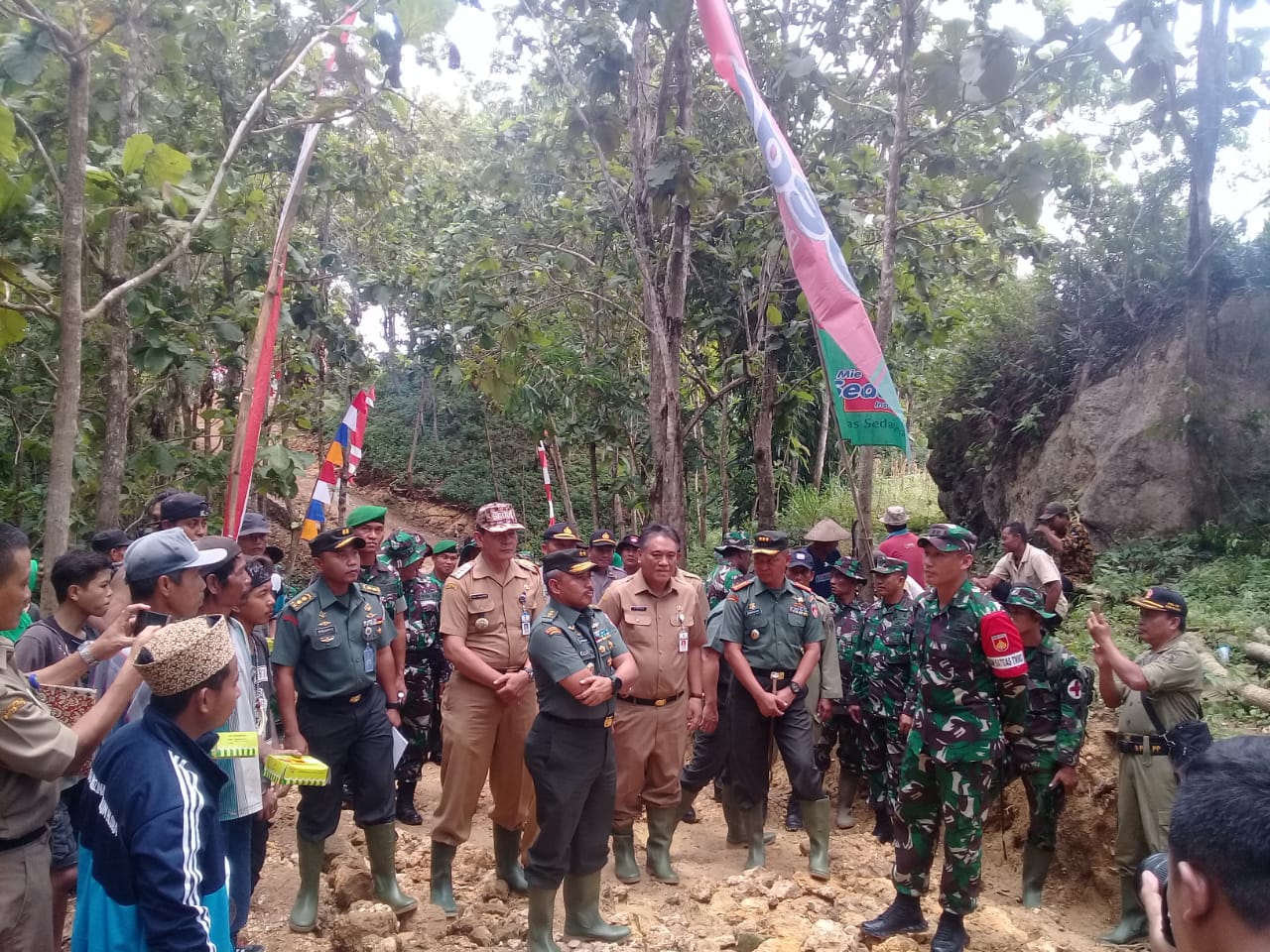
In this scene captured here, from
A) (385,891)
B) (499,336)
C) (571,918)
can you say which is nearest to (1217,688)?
(571,918)

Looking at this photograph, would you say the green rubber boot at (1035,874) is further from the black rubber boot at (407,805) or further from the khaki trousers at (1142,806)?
the black rubber boot at (407,805)

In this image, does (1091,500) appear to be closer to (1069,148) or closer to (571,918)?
(1069,148)

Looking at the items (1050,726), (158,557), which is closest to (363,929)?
(158,557)

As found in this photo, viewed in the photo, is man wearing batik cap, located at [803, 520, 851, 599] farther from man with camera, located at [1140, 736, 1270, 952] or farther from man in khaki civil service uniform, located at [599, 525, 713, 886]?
man with camera, located at [1140, 736, 1270, 952]

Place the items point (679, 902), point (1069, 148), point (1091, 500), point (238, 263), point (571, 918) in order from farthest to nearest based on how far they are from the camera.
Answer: point (1091, 500) → point (238, 263) → point (1069, 148) → point (679, 902) → point (571, 918)

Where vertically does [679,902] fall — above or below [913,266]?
below

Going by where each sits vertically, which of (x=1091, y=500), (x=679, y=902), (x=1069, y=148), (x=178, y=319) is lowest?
(x=679, y=902)

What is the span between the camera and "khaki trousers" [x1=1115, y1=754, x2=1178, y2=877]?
4.79 metres

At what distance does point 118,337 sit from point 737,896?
543 cm

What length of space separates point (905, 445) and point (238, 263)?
6.68m

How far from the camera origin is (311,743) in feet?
14.9

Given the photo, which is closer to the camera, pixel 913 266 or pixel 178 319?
pixel 178 319

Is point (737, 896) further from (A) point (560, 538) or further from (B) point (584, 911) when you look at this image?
(A) point (560, 538)

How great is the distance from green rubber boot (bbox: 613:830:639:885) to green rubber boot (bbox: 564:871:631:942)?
0.96 metres
